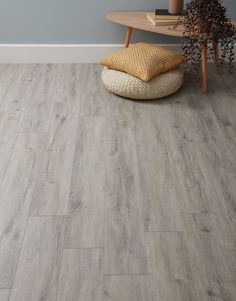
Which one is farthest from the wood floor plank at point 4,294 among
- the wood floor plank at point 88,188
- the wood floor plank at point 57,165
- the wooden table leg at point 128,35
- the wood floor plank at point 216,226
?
the wooden table leg at point 128,35

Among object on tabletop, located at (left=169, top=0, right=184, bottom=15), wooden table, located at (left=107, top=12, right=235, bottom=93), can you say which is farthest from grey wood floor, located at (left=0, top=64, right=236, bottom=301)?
object on tabletop, located at (left=169, top=0, right=184, bottom=15)

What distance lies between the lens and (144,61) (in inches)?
122

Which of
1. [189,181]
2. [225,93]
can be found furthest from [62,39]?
[189,181]

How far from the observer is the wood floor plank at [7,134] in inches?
101

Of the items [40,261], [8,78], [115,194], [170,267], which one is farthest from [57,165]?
[8,78]

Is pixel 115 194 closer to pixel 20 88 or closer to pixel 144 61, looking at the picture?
pixel 144 61

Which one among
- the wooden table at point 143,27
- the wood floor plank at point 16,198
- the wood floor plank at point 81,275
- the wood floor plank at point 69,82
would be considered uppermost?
the wooden table at point 143,27

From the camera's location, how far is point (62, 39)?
3.69 m

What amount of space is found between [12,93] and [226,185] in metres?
1.67

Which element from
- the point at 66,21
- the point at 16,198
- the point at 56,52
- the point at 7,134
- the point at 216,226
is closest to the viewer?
the point at 216,226

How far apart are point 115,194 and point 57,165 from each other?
402mm

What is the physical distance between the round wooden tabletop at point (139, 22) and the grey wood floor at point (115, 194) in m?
0.41

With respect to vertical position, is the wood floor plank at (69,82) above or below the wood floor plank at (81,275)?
below

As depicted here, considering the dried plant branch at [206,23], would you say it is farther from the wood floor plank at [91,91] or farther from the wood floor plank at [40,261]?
the wood floor plank at [40,261]
